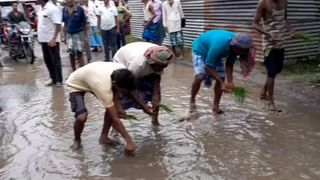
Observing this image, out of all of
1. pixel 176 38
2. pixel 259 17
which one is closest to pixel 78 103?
pixel 259 17

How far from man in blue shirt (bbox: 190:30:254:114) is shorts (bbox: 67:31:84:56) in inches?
162

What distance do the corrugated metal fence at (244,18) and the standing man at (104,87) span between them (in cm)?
588

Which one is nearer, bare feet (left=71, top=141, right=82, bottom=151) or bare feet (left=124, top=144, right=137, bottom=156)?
bare feet (left=124, top=144, right=137, bottom=156)

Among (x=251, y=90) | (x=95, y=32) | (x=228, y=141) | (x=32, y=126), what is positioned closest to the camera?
(x=228, y=141)

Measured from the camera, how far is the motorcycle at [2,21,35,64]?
1445cm

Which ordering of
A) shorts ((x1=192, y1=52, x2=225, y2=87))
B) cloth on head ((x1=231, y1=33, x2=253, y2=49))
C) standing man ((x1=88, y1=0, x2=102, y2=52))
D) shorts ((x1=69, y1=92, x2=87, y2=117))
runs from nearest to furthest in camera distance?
shorts ((x1=69, y1=92, x2=87, y2=117)), cloth on head ((x1=231, y1=33, x2=253, y2=49)), shorts ((x1=192, y1=52, x2=225, y2=87)), standing man ((x1=88, y1=0, x2=102, y2=52))

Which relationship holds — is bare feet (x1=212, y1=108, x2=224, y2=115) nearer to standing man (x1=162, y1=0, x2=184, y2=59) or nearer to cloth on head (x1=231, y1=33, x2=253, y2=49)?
cloth on head (x1=231, y1=33, x2=253, y2=49)

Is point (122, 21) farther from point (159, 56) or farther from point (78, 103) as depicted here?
point (159, 56)

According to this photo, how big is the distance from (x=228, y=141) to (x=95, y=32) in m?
10.5

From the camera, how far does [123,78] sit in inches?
207

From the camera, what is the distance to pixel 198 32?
14078 mm

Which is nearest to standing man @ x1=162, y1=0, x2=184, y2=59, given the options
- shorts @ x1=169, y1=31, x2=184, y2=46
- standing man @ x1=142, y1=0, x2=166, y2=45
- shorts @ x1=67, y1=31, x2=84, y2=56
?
shorts @ x1=169, y1=31, x2=184, y2=46

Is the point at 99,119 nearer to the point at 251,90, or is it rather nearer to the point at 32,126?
the point at 32,126

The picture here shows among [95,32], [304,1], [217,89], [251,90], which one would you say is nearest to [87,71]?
[217,89]
